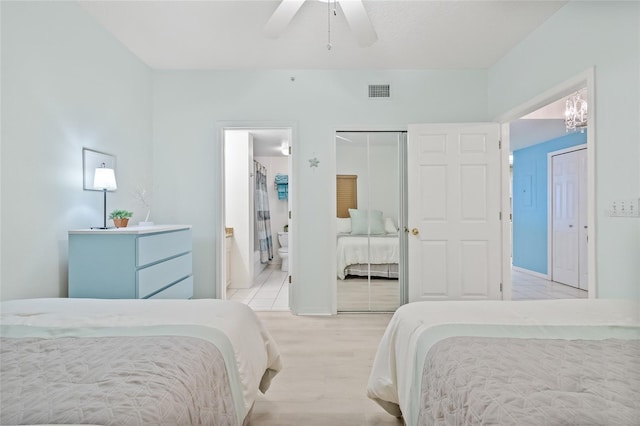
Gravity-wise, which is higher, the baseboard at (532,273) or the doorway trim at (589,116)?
the doorway trim at (589,116)

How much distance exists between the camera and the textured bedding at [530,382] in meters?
0.76

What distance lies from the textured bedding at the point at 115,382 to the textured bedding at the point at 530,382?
692 millimetres

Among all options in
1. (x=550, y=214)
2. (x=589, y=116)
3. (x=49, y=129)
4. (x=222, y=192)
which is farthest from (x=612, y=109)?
(x=550, y=214)

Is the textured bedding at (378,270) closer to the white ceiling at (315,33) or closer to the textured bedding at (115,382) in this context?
the white ceiling at (315,33)

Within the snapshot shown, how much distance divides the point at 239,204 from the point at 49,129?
2.90m

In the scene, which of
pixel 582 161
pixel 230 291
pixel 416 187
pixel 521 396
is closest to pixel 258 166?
pixel 230 291

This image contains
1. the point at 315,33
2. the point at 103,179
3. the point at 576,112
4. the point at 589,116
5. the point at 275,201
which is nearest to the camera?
the point at 589,116

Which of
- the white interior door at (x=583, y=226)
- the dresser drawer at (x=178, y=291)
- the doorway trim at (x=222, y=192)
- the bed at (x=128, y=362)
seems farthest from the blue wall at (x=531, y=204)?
the bed at (x=128, y=362)

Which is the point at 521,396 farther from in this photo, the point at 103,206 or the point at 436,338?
the point at 103,206

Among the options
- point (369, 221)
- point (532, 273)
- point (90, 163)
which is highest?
point (90, 163)

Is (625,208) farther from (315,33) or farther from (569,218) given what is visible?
(569,218)

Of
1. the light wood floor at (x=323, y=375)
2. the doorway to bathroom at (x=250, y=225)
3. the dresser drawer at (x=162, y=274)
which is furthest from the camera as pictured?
the doorway to bathroom at (x=250, y=225)

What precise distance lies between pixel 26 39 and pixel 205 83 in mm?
1789

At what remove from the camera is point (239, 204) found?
201 inches
